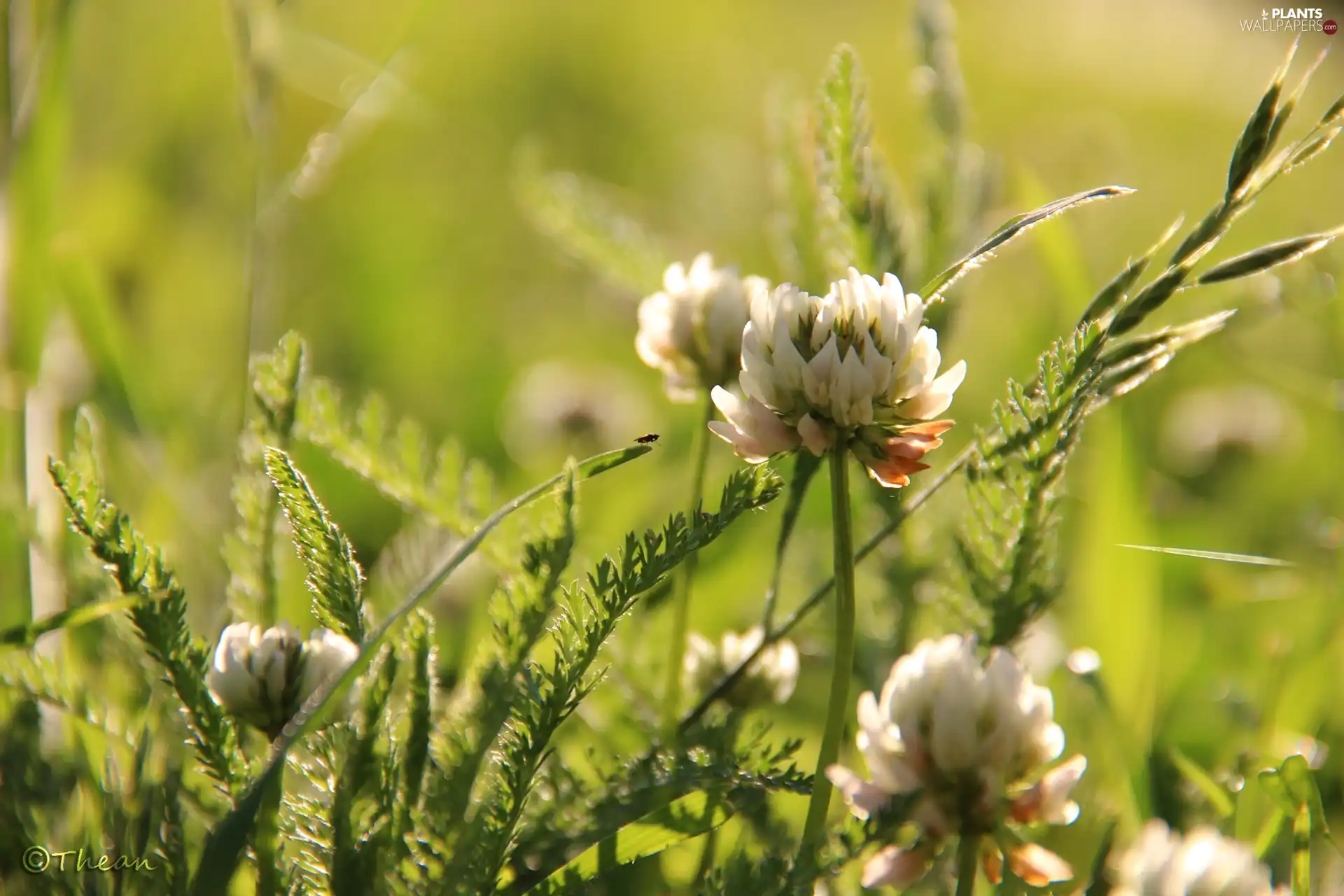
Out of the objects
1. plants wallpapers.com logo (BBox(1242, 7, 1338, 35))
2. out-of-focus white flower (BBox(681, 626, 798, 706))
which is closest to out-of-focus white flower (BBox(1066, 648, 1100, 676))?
out-of-focus white flower (BBox(681, 626, 798, 706))

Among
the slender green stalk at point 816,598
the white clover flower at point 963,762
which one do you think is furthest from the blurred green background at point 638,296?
the white clover flower at point 963,762

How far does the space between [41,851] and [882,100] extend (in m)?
4.20

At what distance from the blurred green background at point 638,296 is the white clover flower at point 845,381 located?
35cm

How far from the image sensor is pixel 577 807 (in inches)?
33.1

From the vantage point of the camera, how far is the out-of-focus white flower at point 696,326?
0.94 meters

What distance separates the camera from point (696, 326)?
956mm

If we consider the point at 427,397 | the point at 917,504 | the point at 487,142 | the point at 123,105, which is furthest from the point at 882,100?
the point at 917,504

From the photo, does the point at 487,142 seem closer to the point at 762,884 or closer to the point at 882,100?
the point at 882,100

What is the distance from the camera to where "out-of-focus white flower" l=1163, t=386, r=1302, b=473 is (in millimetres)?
2023

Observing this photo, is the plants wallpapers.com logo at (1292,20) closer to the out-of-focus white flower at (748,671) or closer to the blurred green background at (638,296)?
the blurred green background at (638,296)

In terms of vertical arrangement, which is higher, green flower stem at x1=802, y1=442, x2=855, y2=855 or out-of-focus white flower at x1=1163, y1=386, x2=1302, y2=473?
out-of-focus white flower at x1=1163, y1=386, x2=1302, y2=473

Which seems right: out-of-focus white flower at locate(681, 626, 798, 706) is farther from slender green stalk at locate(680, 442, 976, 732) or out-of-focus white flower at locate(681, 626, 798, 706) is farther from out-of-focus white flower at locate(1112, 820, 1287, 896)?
out-of-focus white flower at locate(1112, 820, 1287, 896)

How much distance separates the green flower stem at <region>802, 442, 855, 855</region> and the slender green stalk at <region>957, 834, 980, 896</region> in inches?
3.3

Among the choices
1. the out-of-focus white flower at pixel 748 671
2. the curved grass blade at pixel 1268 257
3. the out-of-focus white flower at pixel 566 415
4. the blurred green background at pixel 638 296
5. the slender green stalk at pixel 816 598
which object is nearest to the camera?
the curved grass blade at pixel 1268 257
